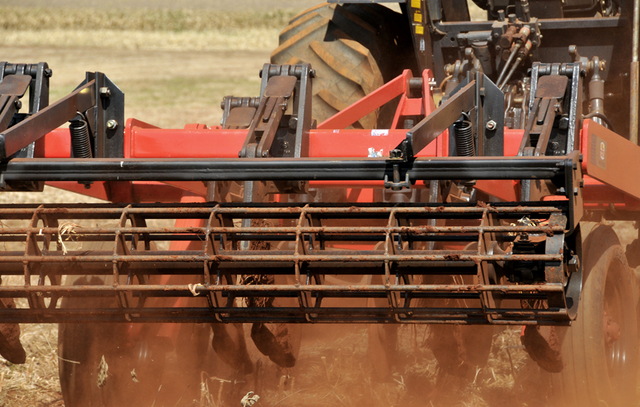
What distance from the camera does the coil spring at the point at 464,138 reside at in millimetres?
2754

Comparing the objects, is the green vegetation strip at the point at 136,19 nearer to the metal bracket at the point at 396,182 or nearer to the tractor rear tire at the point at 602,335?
the tractor rear tire at the point at 602,335

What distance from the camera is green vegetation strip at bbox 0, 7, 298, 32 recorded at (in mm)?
20781

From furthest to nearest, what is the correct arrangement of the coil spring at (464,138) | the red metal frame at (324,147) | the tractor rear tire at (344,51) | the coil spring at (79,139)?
the tractor rear tire at (344,51) < the red metal frame at (324,147) < the coil spring at (79,139) < the coil spring at (464,138)

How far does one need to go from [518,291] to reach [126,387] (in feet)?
6.03

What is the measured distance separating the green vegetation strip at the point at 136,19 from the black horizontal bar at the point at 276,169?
61.3 ft

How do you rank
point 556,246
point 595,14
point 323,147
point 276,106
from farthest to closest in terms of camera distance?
point 595,14
point 323,147
point 276,106
point 556,246

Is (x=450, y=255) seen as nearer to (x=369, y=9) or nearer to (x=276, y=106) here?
(x=276, y=106)

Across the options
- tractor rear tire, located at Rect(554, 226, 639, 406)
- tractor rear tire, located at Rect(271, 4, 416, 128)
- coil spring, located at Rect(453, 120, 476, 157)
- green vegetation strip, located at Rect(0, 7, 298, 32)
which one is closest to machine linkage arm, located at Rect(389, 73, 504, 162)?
coil spring, located at Rect(453, 120, 476, 157)

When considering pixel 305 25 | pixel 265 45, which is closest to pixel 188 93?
pixel 265 45

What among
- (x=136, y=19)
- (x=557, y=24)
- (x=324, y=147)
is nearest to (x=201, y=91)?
(x=136, y=19)

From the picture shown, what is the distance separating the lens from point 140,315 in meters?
2.49

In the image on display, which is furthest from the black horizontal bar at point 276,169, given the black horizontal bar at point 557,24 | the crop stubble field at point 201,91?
the black horizontal bar at point 557,24

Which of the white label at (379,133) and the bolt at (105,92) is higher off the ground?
the bolt at (105,92)

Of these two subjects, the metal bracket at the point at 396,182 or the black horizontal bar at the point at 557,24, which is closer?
the metal bracket at the point at 396,182
